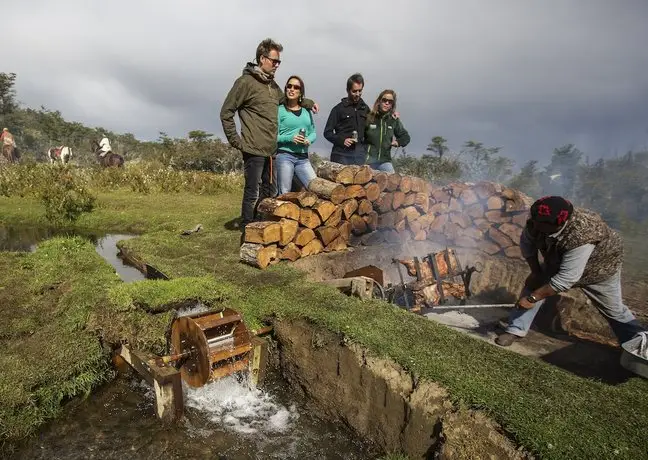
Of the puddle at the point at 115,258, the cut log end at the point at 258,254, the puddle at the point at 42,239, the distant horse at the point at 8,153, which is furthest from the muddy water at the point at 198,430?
the distant horse at the point at 8,153

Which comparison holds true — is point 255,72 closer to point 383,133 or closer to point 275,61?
point 275,61

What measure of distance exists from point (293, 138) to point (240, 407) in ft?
12.8

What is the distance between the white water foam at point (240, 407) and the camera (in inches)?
131

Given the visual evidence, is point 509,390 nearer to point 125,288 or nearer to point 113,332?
point 113,332

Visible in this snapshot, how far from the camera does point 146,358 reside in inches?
126

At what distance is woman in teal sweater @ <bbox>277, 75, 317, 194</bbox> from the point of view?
19.7 feet

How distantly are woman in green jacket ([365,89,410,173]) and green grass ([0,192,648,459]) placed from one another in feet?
9.87

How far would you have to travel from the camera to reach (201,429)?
321 cm

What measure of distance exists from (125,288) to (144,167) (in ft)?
50.6

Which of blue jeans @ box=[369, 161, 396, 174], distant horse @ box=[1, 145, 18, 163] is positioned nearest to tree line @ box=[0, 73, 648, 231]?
distant horse @ box=[1, 145, 18, 163]

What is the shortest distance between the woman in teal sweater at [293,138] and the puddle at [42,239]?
9.24 ft

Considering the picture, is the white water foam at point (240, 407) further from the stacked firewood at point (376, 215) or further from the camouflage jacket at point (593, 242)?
the camouflage jacket at point (593, 242)

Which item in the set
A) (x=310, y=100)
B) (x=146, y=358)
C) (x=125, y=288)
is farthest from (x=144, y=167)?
(x=146, y=358)

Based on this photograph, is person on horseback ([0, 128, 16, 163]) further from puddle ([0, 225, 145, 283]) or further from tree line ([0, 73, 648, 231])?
puddle ([0, 225, 145, 283])
